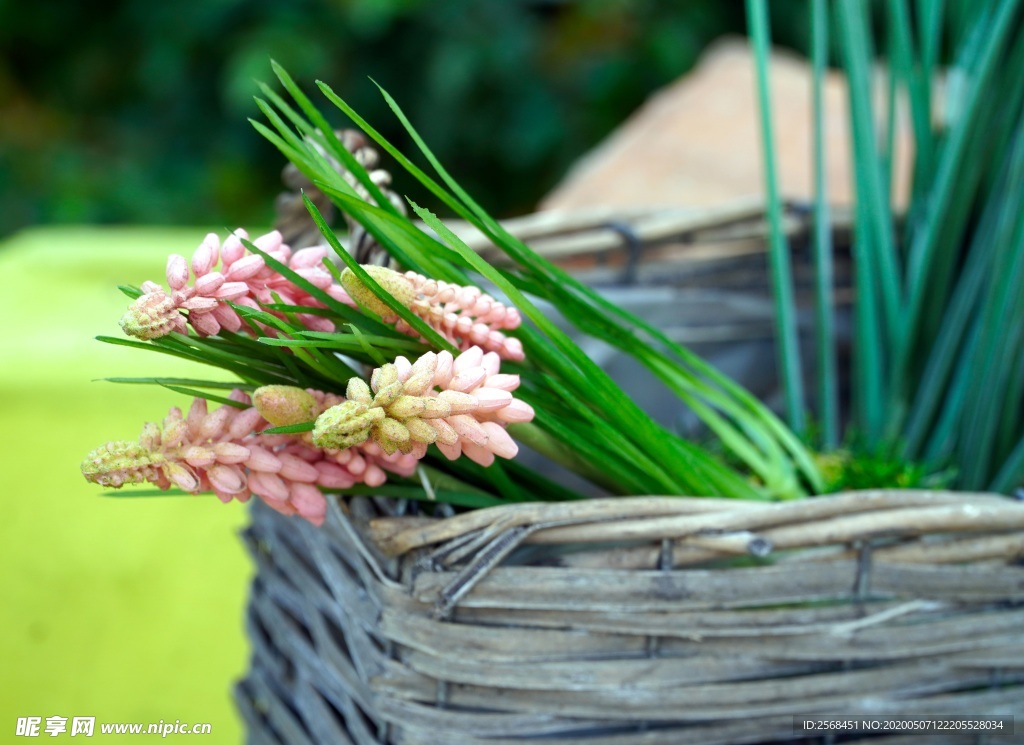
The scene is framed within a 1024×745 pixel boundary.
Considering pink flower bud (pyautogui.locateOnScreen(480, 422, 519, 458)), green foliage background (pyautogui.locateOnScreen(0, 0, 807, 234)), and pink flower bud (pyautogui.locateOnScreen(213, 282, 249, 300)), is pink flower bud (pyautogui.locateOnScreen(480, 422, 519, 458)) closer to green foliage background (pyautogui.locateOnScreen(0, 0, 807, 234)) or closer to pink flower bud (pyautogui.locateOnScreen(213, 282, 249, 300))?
pink flower bud (pyautogui.locateOnScreen(213, 282, 249, 300))

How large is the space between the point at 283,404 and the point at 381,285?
0.03m

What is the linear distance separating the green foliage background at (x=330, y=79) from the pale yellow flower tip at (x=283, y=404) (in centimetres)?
117

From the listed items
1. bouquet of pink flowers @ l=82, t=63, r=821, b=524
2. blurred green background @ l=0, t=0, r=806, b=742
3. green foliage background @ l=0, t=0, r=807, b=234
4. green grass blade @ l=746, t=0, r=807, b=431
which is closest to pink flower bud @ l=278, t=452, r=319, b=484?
bouquet of pink flowers @ l=82, t=63, r=821, b=524

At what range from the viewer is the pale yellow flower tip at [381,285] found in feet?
0.80

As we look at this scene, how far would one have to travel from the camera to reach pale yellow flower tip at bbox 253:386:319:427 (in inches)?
9.3

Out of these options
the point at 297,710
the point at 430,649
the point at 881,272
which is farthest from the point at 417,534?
the point at 881,272

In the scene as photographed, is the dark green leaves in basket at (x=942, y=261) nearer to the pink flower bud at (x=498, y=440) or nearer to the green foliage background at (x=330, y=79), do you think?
the pink flower bud at (x=498, y=440)

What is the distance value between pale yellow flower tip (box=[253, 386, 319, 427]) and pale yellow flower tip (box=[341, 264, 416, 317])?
0.09ft

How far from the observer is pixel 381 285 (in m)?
0.24

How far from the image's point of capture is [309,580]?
1.19ft

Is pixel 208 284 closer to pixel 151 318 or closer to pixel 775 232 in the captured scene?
pixel 151 318

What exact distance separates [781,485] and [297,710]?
0.20 meters

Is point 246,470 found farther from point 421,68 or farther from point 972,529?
point 421,68

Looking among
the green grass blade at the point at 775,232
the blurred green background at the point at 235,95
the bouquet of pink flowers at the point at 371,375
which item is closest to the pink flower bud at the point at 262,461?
the bouquet of pink flowers at the point at 371,375
